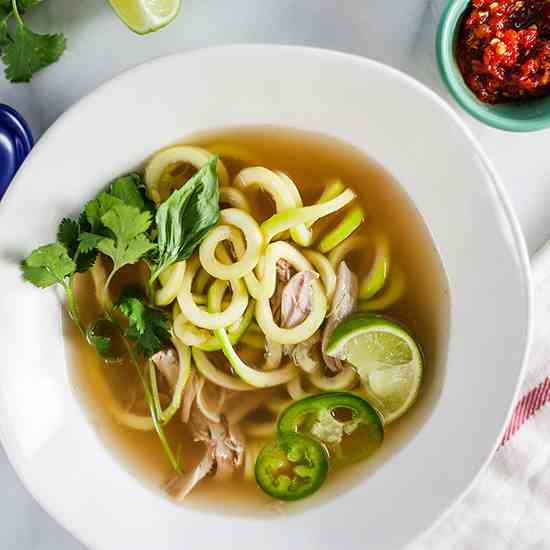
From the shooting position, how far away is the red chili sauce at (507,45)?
1.64 m

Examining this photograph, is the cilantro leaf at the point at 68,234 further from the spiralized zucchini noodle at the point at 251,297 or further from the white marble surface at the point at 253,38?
the white marble surface at the point at 253,38

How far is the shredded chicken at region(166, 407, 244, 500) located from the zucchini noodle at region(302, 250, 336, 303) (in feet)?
1.32

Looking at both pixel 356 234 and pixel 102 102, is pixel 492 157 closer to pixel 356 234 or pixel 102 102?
pixel 356 234

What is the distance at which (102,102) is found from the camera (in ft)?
5.27

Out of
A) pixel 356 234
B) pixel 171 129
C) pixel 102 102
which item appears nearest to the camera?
pixel 102 102

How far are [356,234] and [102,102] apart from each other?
0.65 m

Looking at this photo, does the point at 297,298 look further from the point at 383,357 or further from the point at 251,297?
the point at 383,357

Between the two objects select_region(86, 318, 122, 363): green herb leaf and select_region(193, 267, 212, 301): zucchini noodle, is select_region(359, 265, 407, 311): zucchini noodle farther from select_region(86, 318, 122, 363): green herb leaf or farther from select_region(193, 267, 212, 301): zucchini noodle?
select_region(86, 318, 122, 363): green herb leaf

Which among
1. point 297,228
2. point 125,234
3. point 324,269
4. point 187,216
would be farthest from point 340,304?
point 125,234

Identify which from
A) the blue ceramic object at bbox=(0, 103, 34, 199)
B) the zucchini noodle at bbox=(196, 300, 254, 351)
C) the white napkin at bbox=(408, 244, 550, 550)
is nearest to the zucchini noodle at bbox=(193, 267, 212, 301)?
the zucchini noodle at bbox=(196, 300, 254, 351)

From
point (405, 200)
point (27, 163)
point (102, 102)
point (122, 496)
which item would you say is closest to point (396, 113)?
point (405, 200)

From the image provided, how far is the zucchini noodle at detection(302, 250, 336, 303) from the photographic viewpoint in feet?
6.07

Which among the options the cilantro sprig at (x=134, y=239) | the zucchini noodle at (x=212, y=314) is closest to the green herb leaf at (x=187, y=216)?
the cilantro sprig at (x=134, y=239)

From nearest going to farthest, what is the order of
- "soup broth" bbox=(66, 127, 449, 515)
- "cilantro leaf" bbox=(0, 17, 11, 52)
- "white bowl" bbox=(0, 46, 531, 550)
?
Answer: "white bowl" bbox=(0, 46, 531, 550), "cilantro leaf" bbox=(0, 17, 11, 52), "soup broth" bbox=(66, 127, 449, 515)
